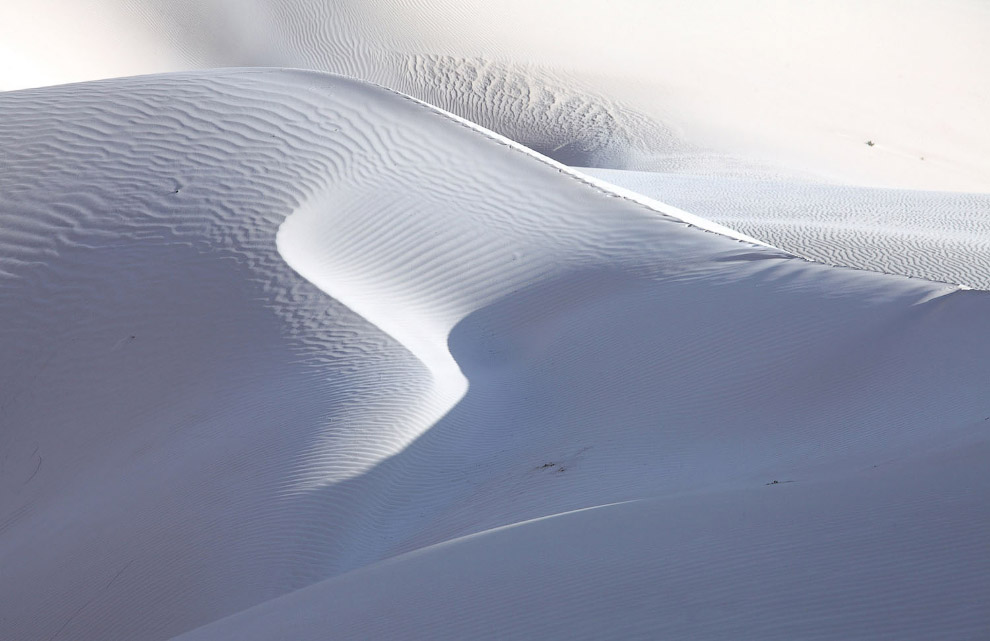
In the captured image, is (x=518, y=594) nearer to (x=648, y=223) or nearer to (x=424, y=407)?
(x=424, y=407)

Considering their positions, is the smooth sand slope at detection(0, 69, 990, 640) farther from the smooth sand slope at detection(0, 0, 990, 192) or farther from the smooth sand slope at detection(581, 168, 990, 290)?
the smooth sand slope at detection(0, 0, 990, 192)

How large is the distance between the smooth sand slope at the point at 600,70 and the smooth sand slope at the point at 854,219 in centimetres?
317

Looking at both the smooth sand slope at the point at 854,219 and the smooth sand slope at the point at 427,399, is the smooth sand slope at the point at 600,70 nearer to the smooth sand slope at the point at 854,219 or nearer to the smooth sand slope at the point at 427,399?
the smooth sand slope at the point at 854,219

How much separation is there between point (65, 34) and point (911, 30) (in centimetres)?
1520

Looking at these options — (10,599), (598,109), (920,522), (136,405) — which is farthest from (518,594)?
(598,109)

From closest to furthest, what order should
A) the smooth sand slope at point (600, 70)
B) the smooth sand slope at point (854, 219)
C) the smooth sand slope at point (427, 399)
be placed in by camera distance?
the smooth sand slope at point (427, 399) → the smooth sand slope at point (854, 219) → the smooth sand slope at point (600, 70)

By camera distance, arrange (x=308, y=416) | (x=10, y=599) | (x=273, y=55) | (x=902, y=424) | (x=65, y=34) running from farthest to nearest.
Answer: (x=273, y=55) → (x=65, y=34) → (x=308, y=416) → (x=10, y=599) → (x=902, y=424)

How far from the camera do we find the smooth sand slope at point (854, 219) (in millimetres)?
5633

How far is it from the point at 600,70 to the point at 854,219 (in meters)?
7.89

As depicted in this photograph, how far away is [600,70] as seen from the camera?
1424cm

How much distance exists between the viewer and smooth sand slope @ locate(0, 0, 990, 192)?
12688mm

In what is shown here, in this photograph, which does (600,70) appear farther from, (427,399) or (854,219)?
(427,399)

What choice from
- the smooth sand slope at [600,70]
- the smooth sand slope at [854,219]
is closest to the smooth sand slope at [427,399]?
the smooth sand slope at [854,219]

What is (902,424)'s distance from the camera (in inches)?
122
